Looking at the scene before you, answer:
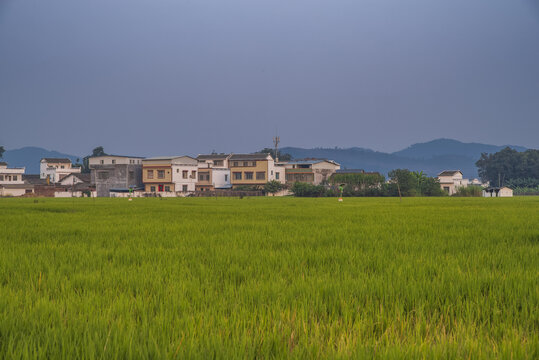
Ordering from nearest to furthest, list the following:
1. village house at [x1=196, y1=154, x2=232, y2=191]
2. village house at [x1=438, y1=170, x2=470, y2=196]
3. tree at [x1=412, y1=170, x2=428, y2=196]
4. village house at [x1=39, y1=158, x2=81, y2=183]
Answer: tree at [x1=412, y1=170, x2=428, y2=196] → village house at [x1=196, y1=154, x2=232, y2=191] → village house at [x1=438, y1=170, x2=470, y2=196] → village house at [x1=39, y1=158, x2=81, y2=183]

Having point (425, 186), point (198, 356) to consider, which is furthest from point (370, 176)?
point (198, 356)

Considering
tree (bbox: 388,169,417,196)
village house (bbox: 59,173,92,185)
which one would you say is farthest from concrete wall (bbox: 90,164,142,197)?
tree (bbox: 388,169,417,196)

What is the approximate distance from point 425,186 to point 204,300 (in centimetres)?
5279

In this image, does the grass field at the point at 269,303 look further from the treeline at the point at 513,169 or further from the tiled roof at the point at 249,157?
the treeline at the point at 513,169

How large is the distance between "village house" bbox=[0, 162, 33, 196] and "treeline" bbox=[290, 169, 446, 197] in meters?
40.1

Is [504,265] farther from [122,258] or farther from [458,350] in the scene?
[122,258]

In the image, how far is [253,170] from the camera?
2367 inches

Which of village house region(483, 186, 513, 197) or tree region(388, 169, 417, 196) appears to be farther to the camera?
village house region(483, 186, 513, 197)

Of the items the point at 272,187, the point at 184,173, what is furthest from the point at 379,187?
the point at 184,173

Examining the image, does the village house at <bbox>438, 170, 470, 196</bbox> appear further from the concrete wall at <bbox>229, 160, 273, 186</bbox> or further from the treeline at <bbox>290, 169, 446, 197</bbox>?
the concrete wall at <bbox>229, 160, 273, 186</bbox>

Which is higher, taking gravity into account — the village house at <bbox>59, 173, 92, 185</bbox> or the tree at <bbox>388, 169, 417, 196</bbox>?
the village house at <bbox>59, 173, 92, 185</bbox>

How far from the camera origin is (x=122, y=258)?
206 inches

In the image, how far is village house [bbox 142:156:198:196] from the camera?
188 feet

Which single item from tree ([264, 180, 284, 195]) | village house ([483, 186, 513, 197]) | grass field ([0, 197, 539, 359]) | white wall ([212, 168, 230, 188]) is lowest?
grass field ([0, 197, 539, 359])
